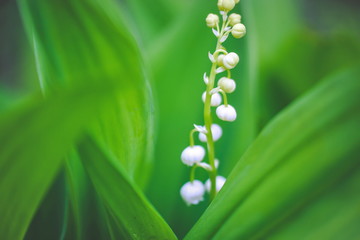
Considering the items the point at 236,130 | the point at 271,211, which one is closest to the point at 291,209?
the point at 271,211

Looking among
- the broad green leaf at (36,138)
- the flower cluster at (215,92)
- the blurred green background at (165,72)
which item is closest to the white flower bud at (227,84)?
the flower cluster at (215,92)

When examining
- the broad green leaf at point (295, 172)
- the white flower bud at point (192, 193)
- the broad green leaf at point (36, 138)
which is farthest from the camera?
the white flower bud at point (192, 193)

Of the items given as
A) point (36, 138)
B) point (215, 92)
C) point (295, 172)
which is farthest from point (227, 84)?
point (36, 138)

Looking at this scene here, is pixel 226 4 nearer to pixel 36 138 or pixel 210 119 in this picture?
pixel 210 119

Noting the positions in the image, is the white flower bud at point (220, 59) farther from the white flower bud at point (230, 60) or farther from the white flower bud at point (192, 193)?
the white flower bud at point (192, 193)

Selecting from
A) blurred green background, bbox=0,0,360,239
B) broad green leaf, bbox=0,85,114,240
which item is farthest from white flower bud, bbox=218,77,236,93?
broad green leaf, bbox=0,85,114,240

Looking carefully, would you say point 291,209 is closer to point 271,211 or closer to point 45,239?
point 271,211
